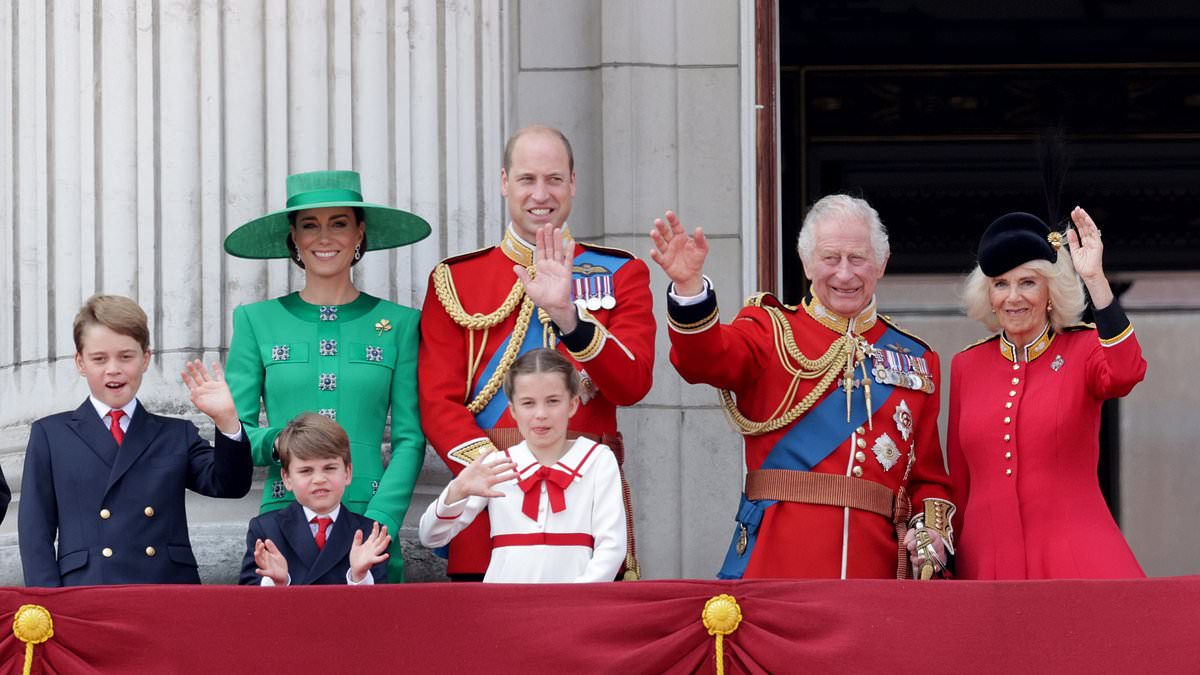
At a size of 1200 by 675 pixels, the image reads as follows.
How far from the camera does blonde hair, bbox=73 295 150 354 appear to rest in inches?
190

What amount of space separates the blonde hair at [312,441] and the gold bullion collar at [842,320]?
3.78ft

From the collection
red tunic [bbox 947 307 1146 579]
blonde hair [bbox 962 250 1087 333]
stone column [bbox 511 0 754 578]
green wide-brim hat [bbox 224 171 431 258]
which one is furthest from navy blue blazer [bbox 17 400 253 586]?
stone column [bbox 511 0 754 578]

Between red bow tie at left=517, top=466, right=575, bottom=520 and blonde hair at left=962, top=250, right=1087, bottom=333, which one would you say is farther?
blonde hair at left=962, top=250, right=1087, bottom=333

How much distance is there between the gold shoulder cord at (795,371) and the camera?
500 centimetres

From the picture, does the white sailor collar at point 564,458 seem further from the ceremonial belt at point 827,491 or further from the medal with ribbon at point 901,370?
the medal with ribbon at point 901,370

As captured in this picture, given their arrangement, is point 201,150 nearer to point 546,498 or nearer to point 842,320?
point 546,498

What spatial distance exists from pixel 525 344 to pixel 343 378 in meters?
0.44

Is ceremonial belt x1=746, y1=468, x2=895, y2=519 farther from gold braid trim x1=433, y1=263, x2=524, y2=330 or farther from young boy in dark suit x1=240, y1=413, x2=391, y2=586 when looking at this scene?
young boy in dark suit x1=240, y1=413, x2=391, y2=586

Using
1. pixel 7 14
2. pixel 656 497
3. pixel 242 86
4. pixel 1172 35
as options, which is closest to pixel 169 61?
pixel 242 86

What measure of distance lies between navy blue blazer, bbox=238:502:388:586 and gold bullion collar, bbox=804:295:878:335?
45.6 inches

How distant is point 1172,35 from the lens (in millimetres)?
9609

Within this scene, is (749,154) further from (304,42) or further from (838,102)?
(838,102)

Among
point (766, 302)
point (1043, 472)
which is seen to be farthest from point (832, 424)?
point (1043, 472)

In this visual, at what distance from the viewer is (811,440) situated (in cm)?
498
